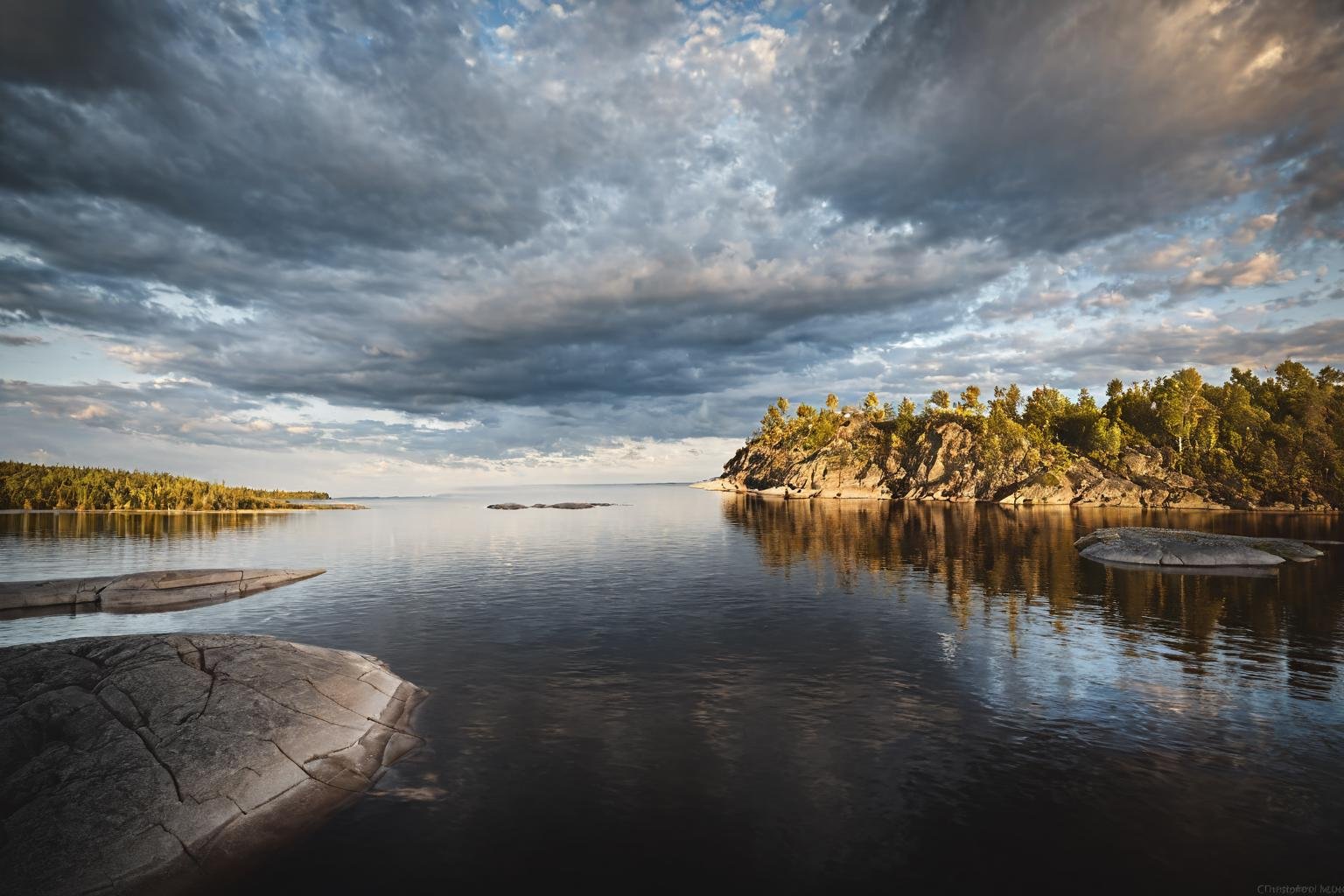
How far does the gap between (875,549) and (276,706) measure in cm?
6256

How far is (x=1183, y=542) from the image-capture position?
53719mm

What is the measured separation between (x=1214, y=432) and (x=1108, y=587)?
149304mm

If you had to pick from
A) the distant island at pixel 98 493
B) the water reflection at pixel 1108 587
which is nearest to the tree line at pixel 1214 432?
the water reflection at pixel 1108 587

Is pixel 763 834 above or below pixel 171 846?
below

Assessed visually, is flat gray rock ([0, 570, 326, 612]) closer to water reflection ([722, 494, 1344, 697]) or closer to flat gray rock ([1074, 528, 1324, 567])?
water reflection ([722, 494, 1344, 697])

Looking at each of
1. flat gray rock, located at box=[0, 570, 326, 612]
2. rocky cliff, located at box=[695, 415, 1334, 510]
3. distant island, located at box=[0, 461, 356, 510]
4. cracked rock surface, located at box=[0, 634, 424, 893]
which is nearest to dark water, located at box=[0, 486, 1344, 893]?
cracked rock surface, located at box=[0, 634, 424, 893]

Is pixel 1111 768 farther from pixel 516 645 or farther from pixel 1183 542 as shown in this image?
pixel 1183 542

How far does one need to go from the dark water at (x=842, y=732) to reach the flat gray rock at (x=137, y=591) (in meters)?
4.51

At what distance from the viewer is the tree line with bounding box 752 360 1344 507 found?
430ft

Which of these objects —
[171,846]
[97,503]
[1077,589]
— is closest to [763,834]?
[171,846]

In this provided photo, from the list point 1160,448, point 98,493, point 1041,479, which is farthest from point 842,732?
point 98,493

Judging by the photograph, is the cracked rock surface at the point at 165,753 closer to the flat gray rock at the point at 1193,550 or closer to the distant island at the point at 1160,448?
the flat gray rock at the point at 1193,550

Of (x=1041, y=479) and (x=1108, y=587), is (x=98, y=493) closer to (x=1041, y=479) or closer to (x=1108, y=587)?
(x=1108, y=587)

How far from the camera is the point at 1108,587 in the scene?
42750 millimetres
